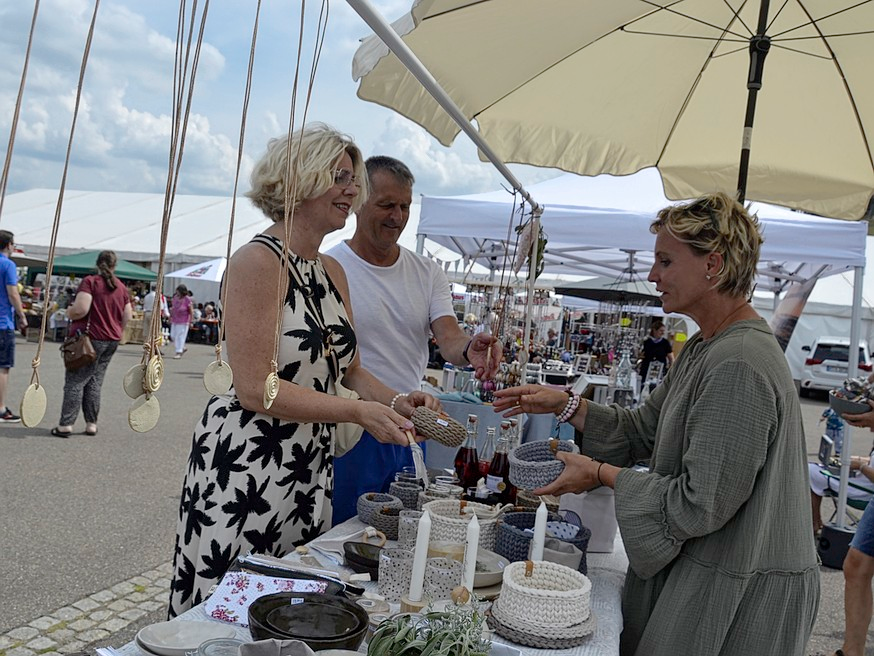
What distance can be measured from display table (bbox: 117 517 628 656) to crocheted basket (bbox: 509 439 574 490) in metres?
0.31

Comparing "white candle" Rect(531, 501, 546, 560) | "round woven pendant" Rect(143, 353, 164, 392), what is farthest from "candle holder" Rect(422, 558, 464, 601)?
"round woven pendant" Rect(143, 353, 164, 392)

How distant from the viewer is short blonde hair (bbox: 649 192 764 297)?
172 cm

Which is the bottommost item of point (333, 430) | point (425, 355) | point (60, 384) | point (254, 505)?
point (60, 384)

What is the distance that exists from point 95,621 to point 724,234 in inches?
120

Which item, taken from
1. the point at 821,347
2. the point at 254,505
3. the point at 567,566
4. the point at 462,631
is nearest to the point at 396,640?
the point at 462,631

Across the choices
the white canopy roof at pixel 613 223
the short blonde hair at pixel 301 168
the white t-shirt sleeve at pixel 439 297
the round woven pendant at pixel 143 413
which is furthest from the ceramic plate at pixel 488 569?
the white canopy roof at pixel 613 223

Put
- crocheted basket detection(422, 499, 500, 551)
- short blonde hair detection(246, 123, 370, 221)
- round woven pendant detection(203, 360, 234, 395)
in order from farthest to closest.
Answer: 1. short blonde hair detection(246, 123, 370, 221)
2. crocheted basket detection(422, 499, 500, 551)
3. round woven pendant detection(203, 360, 234, 395)

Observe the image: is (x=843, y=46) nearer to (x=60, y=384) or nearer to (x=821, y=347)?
(x=60, y=384)

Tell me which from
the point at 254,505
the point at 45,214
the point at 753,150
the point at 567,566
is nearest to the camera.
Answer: the point at 567,566

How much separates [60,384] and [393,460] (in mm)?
8844

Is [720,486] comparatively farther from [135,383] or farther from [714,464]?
[135,383]

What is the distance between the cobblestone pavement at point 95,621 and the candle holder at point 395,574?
1.99m

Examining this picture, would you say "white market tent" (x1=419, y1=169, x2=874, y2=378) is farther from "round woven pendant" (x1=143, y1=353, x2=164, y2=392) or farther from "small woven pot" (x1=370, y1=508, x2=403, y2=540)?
"round woven pendant" (x1=143, y1=353, x2=164, y2=392)

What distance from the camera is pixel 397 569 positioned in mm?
1543
